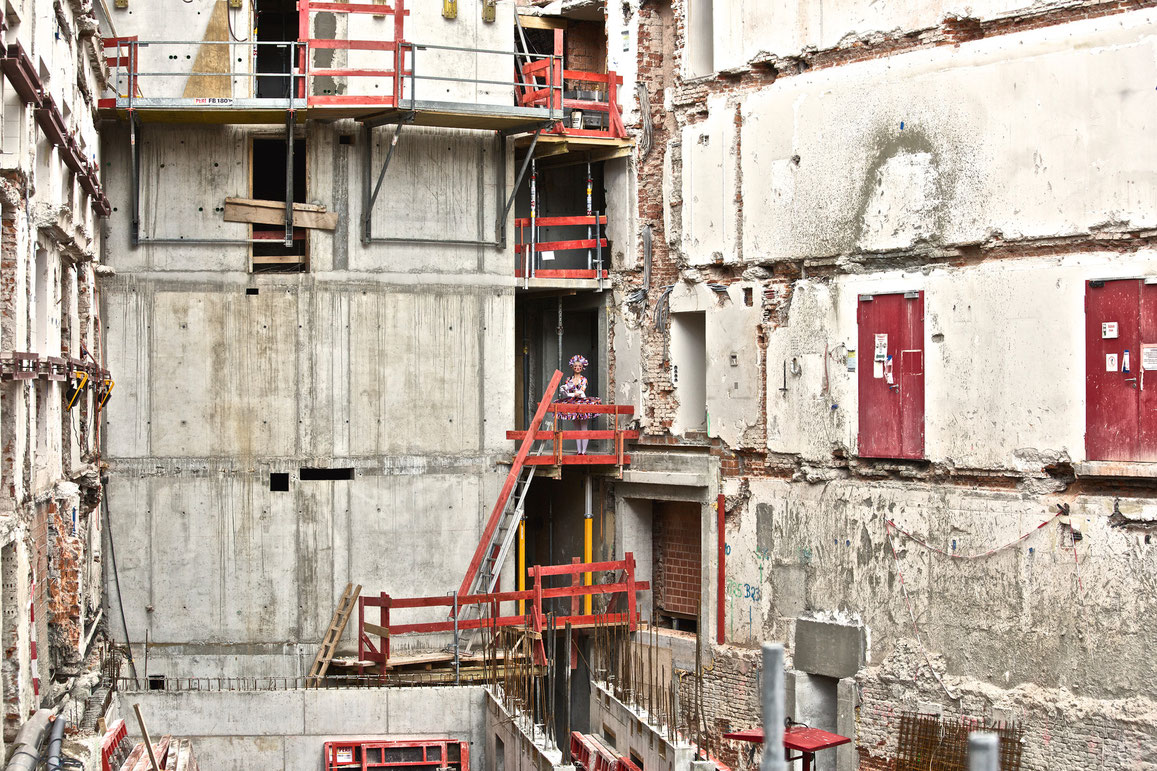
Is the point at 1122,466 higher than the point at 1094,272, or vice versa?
the point at 1094,272

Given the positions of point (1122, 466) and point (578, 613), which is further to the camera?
point (578, 613)

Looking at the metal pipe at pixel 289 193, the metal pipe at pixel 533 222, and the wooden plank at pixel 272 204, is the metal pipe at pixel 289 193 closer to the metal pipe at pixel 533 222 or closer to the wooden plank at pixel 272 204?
the wooden plank at pixel 272 204

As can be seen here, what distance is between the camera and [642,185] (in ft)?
65.6

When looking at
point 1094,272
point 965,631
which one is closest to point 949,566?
point 965,631

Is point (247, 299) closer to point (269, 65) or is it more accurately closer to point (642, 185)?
point (269, 65)

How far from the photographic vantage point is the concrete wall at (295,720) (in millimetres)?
15969

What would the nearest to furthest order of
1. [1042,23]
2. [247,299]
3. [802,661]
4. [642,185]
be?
[1042,23]
[802,661]
[247,299]
[642,185]

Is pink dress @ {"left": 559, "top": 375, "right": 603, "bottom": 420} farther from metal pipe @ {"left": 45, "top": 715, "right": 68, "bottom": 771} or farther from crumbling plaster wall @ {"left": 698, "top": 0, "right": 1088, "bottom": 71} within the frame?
metal pipe @ {"left": 45, "top": 715, "right": 68, "bottom": 771}

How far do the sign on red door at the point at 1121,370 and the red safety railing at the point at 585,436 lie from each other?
22.9 feet

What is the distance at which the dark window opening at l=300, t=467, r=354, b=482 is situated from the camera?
18844mm

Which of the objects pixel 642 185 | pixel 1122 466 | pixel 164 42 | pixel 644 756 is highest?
pixel 164 42

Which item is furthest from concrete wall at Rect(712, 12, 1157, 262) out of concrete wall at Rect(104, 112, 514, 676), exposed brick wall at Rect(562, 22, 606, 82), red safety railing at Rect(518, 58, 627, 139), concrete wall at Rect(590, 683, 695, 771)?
concrete wall at Rect(590, 683, 695, 771)

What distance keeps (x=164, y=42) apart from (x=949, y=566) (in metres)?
12.3

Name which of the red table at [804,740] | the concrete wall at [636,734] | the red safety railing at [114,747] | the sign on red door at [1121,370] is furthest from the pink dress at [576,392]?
the red table at [804,740]
